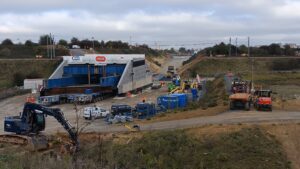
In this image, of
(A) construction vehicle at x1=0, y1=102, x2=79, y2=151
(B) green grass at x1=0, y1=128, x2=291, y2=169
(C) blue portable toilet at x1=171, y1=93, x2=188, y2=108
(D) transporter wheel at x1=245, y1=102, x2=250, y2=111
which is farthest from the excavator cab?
(C) blue portable toilet at x1=171, y1=93, x2=188, y2=108

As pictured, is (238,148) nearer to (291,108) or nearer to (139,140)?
(139,140)

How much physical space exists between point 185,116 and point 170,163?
11.9 m

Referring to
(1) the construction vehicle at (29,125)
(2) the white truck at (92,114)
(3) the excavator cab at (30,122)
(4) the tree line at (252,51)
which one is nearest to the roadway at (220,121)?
(2) the white truck at (92,114)

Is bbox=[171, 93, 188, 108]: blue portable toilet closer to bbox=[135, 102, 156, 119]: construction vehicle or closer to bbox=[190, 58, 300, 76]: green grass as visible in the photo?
bbox=[135, 102, 156, 119]: construction vehicle

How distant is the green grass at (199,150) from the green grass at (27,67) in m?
59.9

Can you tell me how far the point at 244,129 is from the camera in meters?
28.0

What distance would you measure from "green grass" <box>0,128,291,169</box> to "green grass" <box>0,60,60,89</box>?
197 feet

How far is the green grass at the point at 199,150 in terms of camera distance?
76.7 feet

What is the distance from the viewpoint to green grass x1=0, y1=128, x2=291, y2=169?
23.4 meters

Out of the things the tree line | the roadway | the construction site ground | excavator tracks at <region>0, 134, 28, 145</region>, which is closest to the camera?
excavator tracks at <region>0, 134, 28, 145</region>

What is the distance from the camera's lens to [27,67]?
8800cm

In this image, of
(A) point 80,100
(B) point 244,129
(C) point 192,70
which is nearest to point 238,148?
(B) point 244,129

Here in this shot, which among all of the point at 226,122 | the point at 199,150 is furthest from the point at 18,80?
the point at 199,150

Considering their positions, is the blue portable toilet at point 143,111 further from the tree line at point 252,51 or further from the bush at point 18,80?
the tree line at point 252,51
